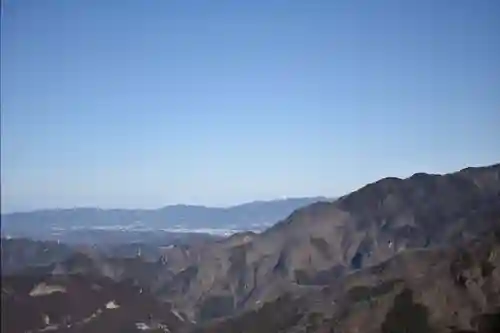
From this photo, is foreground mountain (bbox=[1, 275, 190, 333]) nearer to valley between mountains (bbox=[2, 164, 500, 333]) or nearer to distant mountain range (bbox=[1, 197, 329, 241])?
valley between mountains (bbox=[2, 164, 500, 333])

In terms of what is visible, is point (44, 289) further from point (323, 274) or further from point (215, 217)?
point (215, 217)

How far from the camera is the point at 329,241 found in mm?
64312

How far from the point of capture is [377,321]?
34781mm

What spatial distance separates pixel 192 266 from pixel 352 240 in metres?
17.6

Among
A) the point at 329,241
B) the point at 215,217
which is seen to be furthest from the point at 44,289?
the point at 215,217

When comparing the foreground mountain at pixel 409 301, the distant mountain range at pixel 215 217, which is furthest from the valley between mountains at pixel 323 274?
the distant mountain range at pixel 215 217

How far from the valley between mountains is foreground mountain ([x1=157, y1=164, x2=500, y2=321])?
14cm

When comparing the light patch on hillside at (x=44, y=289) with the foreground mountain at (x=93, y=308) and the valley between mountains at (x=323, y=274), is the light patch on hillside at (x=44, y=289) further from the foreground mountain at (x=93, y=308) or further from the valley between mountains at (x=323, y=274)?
the valley between mountains at (x=323, y=274)

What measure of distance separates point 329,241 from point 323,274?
4913 mm

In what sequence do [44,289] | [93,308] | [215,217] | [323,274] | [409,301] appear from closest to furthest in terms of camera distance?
[409,301] < [44,289] < [93,308] < [323,274] < [215,217]

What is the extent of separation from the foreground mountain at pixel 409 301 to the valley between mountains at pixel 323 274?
0.29 feet

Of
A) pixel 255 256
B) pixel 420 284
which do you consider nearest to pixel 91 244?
pixel 255 256

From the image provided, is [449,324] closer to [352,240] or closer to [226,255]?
[352,240]

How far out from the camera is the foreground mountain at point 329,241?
195 feet
